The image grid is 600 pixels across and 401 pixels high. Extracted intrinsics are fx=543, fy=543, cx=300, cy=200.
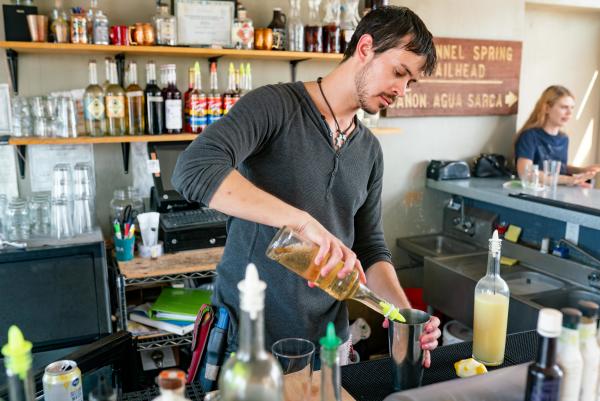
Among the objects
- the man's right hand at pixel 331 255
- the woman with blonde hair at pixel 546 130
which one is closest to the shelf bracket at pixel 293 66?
the woman with blonde hair at pixel 546 130

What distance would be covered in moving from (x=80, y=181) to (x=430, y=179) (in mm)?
2161

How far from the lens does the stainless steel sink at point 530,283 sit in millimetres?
2764

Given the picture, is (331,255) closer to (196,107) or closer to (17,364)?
(17,364)

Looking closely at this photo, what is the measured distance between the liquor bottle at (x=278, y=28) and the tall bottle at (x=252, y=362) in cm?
244

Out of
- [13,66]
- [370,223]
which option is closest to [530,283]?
[370,223]

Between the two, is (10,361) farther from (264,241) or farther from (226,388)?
(264,241)

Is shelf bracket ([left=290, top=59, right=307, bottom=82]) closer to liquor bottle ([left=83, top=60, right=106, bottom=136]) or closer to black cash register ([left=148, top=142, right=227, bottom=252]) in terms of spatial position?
black cash register ([left=148, top=142, right=227, bottom=252])

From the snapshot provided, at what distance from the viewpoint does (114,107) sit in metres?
2.64

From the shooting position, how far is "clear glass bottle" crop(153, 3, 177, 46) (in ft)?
8.71

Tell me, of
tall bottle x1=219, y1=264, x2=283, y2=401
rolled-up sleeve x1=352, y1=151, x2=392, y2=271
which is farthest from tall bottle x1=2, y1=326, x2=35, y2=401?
rolled-up sleeve x1=352, y1=151, x2=392, y2=271

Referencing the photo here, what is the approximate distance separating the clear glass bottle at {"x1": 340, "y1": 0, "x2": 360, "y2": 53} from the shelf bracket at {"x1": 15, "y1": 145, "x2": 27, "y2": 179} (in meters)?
1.75

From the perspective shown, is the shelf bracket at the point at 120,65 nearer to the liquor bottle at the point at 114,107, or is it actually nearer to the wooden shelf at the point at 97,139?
the liquor bottle at the point at 114,107

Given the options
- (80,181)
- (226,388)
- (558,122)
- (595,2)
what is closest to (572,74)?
(595,2)

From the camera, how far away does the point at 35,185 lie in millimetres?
2758
